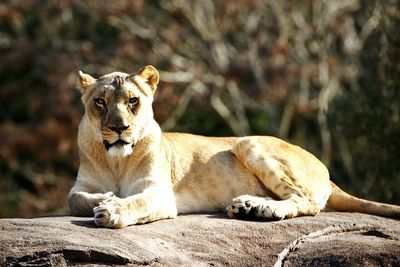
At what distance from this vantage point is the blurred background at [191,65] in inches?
689

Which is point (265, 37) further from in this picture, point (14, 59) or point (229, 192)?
point (229, 192)

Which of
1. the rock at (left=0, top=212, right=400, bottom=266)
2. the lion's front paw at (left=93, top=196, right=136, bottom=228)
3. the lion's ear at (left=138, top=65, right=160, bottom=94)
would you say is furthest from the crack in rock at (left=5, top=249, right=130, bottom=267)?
the lion's ear at (left=138, top=65, right=160, bottom=94)

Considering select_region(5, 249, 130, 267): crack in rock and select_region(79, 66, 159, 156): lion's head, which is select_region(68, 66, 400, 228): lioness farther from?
select_region(5, 249, 130, 267): crack in rock

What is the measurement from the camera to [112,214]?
712 cm

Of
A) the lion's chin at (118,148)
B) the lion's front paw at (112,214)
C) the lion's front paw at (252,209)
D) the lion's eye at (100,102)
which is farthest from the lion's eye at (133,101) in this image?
the lion's front paw at (252,209)

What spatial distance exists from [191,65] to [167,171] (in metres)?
9.64

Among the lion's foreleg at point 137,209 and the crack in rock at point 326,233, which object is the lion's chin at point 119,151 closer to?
the lion's foreleg at point 137,209

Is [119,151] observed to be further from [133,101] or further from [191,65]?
[191,65]

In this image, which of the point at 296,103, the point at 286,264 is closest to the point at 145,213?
the point at 286,264

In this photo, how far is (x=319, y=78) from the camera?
17.6 m

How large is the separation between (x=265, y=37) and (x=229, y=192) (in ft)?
31.3

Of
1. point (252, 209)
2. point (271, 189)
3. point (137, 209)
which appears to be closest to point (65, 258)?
point (137, 209)

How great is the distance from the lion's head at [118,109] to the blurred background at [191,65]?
345 inches

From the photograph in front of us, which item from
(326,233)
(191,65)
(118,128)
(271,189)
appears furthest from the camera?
(191,65)
